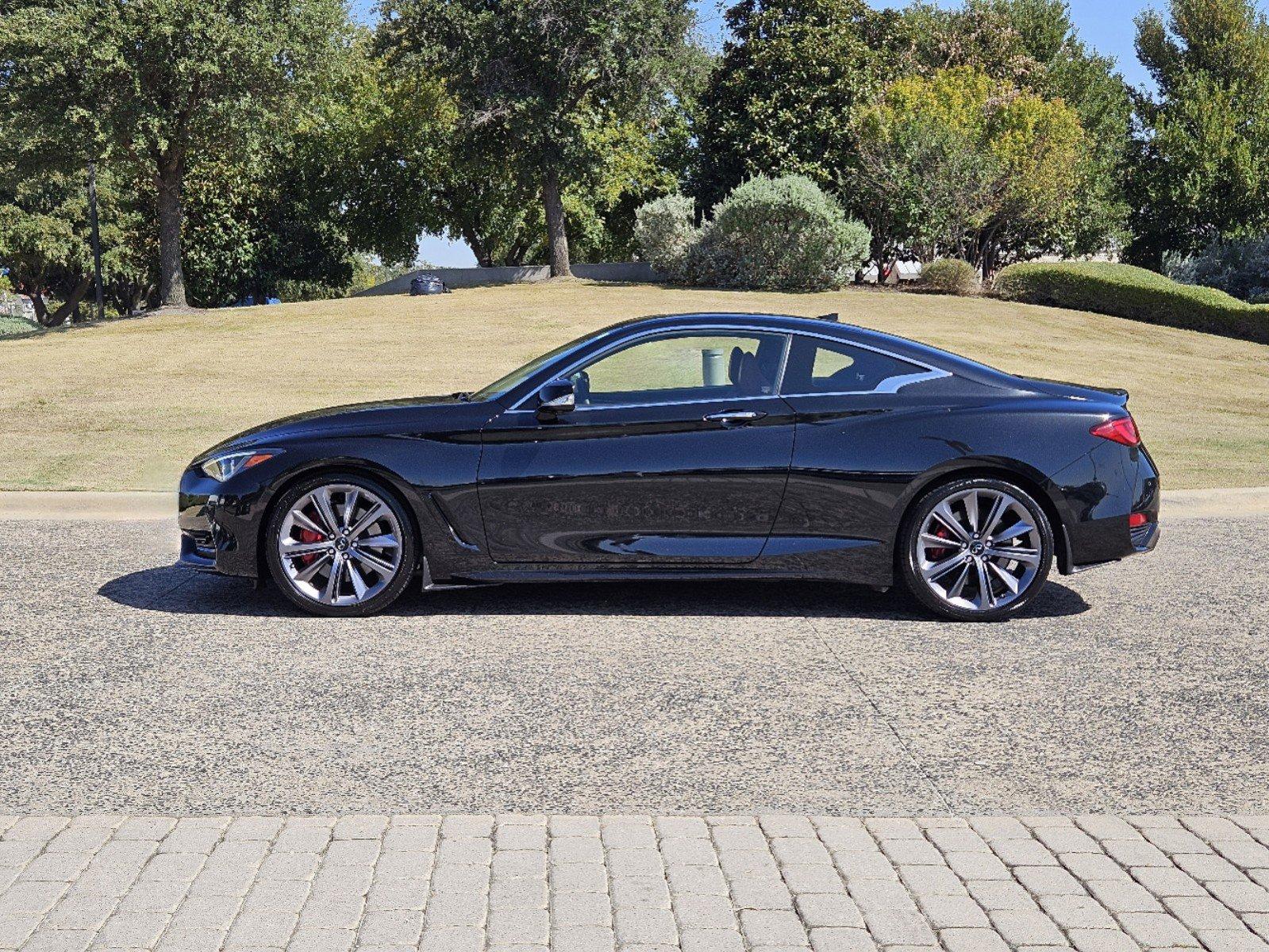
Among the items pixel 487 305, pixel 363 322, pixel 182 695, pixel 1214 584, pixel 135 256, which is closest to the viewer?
pixel 182 695

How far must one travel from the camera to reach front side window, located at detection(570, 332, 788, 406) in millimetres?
6723

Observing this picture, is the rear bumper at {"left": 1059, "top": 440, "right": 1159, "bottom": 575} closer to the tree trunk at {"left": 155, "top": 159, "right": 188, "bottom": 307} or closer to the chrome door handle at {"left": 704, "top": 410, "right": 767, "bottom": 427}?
the chrome door handle at {"left": 704, "top": 410, "right": 767, "bottom": 427}

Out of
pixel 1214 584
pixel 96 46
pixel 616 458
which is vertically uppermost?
pixel 96 46

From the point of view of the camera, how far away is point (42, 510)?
32.1ft

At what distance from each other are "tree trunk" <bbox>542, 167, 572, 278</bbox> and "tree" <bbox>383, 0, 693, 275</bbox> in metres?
1.54

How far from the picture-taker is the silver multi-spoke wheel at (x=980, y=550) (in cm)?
658

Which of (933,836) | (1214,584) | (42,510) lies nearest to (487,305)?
(42,510)

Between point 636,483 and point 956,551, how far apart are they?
63.7 inches

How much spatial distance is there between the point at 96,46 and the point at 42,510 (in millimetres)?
24456

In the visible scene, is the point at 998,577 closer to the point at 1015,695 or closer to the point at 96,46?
the point at 1015,695

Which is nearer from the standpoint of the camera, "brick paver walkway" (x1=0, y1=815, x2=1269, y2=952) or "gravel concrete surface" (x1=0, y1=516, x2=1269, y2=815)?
"brick paver walkway" (x1=0, y1=815, x2=1269, y2=952)

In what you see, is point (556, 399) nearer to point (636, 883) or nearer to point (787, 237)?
point (636, 883)

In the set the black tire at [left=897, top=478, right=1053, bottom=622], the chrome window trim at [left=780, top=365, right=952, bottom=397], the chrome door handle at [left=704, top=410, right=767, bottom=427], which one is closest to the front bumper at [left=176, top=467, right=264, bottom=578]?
the chrome door handle at [left=704, top=410, right=767, bottom=427]

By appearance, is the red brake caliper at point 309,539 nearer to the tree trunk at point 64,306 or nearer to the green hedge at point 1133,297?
the green hedge at point 1133,297
